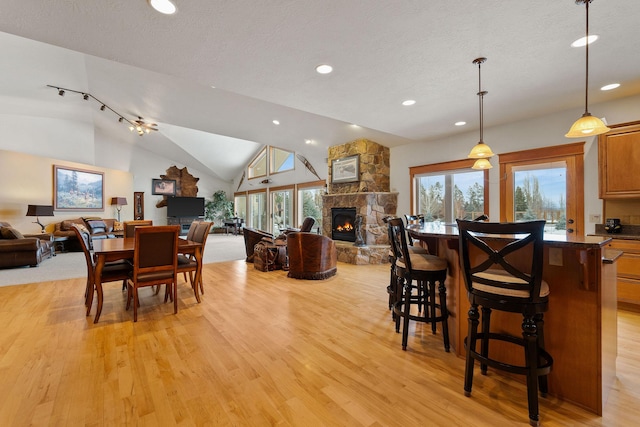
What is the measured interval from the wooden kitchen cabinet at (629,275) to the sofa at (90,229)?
1022 centimetres

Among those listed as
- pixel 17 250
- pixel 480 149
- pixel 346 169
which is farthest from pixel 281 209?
pixel 480 149

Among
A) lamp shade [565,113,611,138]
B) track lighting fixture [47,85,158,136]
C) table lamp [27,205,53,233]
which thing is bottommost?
table lamp [27,205,53,233]

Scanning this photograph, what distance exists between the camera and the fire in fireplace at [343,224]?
252 inches

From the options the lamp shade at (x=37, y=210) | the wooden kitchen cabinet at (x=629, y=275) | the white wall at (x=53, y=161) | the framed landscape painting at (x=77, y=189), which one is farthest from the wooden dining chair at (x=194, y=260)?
the framed landscape painting at (x=77, y=189)

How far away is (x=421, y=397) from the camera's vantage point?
1664 mm

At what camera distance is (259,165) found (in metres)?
12.0

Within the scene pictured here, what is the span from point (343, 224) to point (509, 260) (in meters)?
4.88

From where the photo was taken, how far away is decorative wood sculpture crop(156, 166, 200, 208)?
11.9 metres

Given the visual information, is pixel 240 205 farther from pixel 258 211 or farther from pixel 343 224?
pixel 343 224

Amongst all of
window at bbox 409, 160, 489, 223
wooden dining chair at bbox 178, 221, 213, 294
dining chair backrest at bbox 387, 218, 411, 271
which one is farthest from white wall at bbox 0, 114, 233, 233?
window at bbox 409, 160, 489, 223

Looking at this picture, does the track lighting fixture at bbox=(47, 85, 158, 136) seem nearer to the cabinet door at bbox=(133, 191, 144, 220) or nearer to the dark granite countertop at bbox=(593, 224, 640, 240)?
the cabinet door at bbox=(133, 191, 144, 220)

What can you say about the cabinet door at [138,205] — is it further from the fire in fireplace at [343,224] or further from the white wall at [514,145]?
the white wall at [514,145]

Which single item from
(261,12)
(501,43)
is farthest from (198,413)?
(501,43)

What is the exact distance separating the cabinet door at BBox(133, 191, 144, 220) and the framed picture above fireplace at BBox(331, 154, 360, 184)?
874 centimetres
